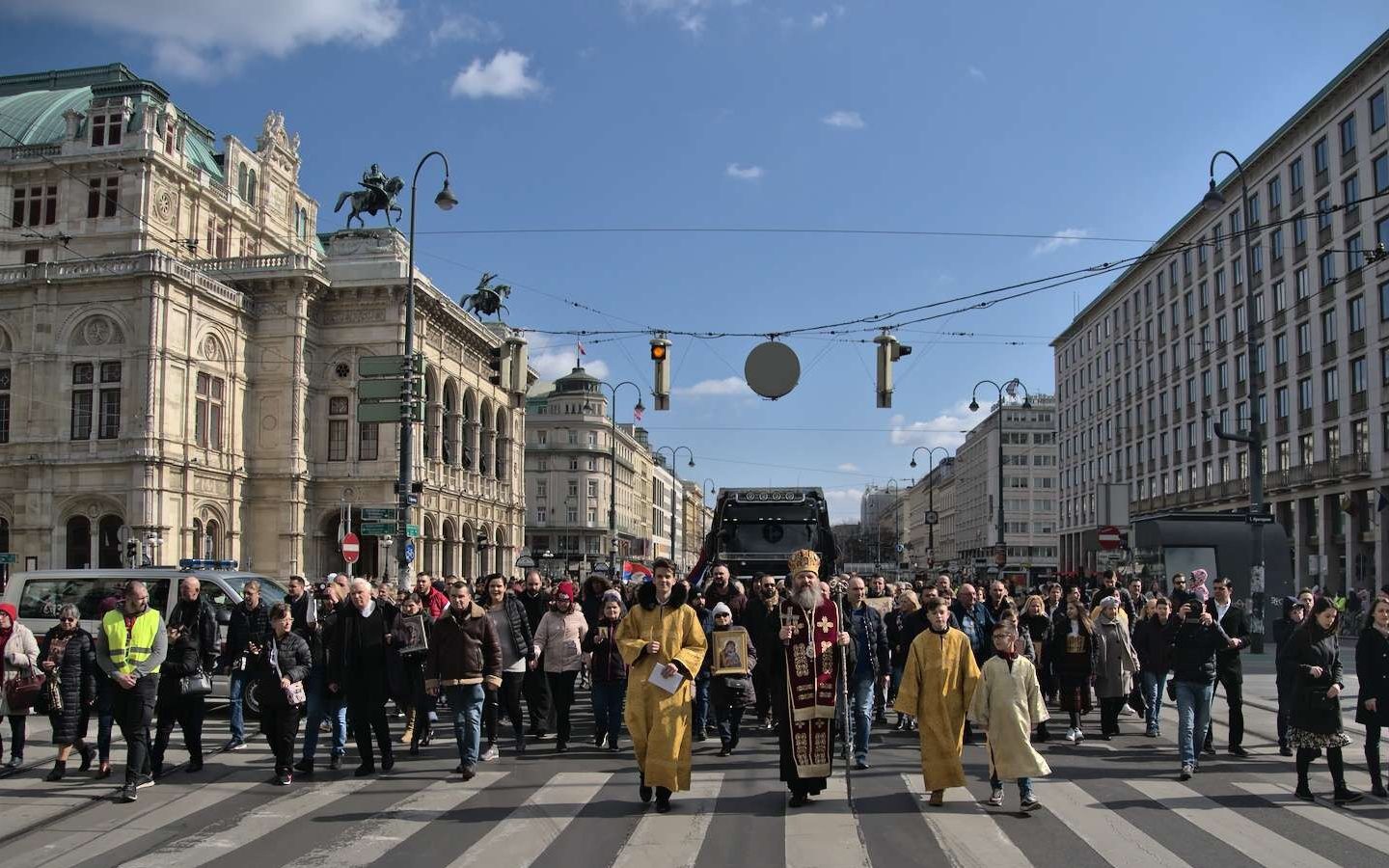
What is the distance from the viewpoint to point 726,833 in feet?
25.4

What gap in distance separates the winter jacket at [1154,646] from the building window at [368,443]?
43.1 metres

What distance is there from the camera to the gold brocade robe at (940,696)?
28.6ft

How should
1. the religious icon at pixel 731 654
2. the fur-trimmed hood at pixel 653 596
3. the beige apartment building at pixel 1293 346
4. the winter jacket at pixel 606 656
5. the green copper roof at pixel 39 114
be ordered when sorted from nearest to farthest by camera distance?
the fur-trimmed hood at pixel 653 596 < the religious icon at pixel 731 654 < the winter jacket at pixel 606 656 < the beige apartment building at pixel 1293 346 < the green copper roof at pixel 39 114

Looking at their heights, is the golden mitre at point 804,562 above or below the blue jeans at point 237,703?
above

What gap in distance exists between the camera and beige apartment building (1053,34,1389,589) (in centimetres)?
4462

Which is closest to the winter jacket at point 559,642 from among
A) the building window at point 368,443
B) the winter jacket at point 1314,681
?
the winter jacket at point 1314,681

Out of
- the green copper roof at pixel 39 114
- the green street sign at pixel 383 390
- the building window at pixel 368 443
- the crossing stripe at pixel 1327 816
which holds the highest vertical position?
the green copper roof at pixel 39 114

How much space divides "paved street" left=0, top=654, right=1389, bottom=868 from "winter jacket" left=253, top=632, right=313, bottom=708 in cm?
75

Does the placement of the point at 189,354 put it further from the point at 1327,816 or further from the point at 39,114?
the point at 1327,816

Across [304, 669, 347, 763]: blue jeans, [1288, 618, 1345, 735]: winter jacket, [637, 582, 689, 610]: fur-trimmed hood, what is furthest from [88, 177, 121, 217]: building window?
[1288, 618, 1345, 735]: winter jacket

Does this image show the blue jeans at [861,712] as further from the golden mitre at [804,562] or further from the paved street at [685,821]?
the golden mitre at [804,562]

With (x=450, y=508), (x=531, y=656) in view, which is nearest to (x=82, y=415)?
(x=450, y=508)

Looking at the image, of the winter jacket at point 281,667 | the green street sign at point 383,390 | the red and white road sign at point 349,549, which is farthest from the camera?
the red and white road sign at point 349,549

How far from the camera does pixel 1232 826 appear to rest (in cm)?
805
